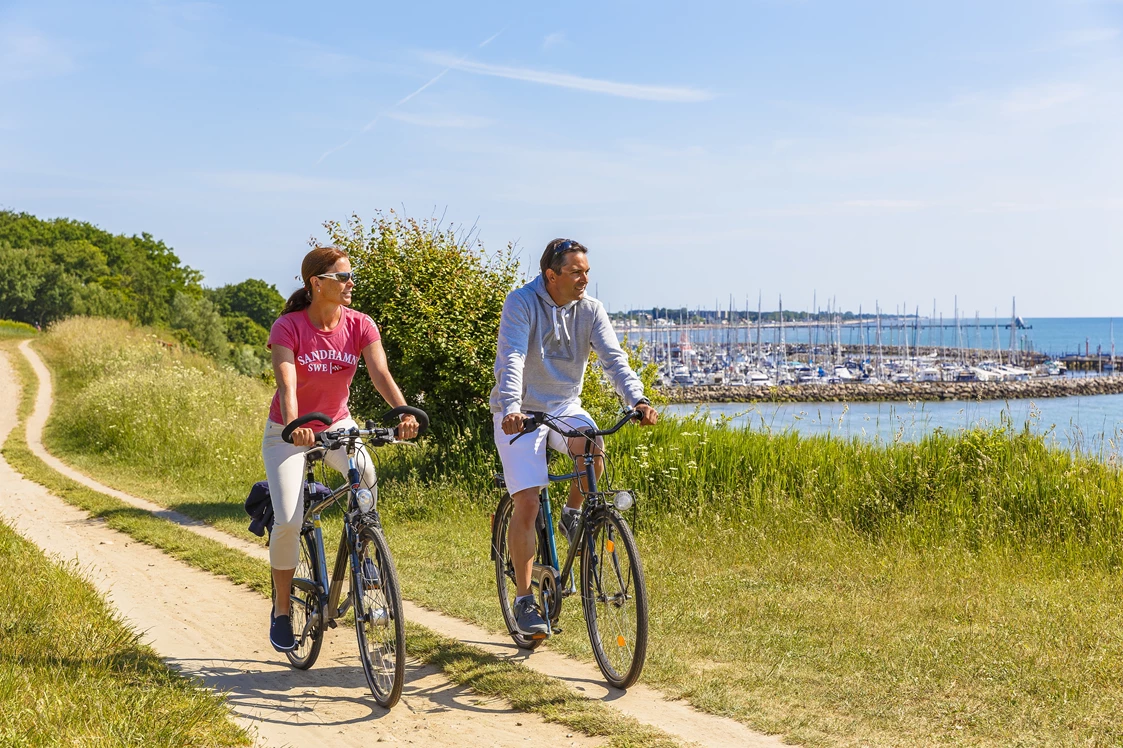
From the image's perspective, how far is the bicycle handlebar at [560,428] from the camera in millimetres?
5109

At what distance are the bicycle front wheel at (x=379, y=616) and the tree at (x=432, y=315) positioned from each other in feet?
20.9

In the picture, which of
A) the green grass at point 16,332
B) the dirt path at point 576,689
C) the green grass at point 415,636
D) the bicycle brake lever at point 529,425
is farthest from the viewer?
the green grass at point 16,332

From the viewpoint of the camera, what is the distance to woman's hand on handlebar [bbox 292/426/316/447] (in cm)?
482

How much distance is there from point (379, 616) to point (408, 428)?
94 cm

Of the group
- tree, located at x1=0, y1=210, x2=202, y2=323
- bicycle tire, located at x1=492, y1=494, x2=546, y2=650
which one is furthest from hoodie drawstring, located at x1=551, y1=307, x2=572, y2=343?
tree, located at x1=0, y1=210, x2=202, y2=323

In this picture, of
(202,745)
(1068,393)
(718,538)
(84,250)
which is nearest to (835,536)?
(718,538)

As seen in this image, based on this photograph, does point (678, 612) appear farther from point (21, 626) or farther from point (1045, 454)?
point (1045, 454)

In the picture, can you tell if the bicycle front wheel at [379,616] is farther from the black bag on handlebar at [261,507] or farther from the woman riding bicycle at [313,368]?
the black bag on handlebar at [261,507]

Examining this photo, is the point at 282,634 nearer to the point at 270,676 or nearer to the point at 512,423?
the point at 270,676

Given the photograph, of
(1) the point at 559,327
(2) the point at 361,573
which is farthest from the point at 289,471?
(1) the point at 559,327

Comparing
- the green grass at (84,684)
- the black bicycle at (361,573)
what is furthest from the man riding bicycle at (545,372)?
the green grass at (84,684)

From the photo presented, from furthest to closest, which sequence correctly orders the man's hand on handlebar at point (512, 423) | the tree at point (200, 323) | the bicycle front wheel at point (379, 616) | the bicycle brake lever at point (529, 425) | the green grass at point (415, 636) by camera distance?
the tree at point (200, 323)
the bicycle brake lever at point (529, 425)
the man's hand on handlebar at point (512, 423)
the bicycle front wheel at point (379, 616)
the green grass at point (415, 636)

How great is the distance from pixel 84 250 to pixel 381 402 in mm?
97317

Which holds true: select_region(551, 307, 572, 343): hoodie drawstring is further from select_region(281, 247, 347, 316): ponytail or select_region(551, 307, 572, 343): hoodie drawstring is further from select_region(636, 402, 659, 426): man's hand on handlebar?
select_region(281, 247, 347, 316): ponytail
